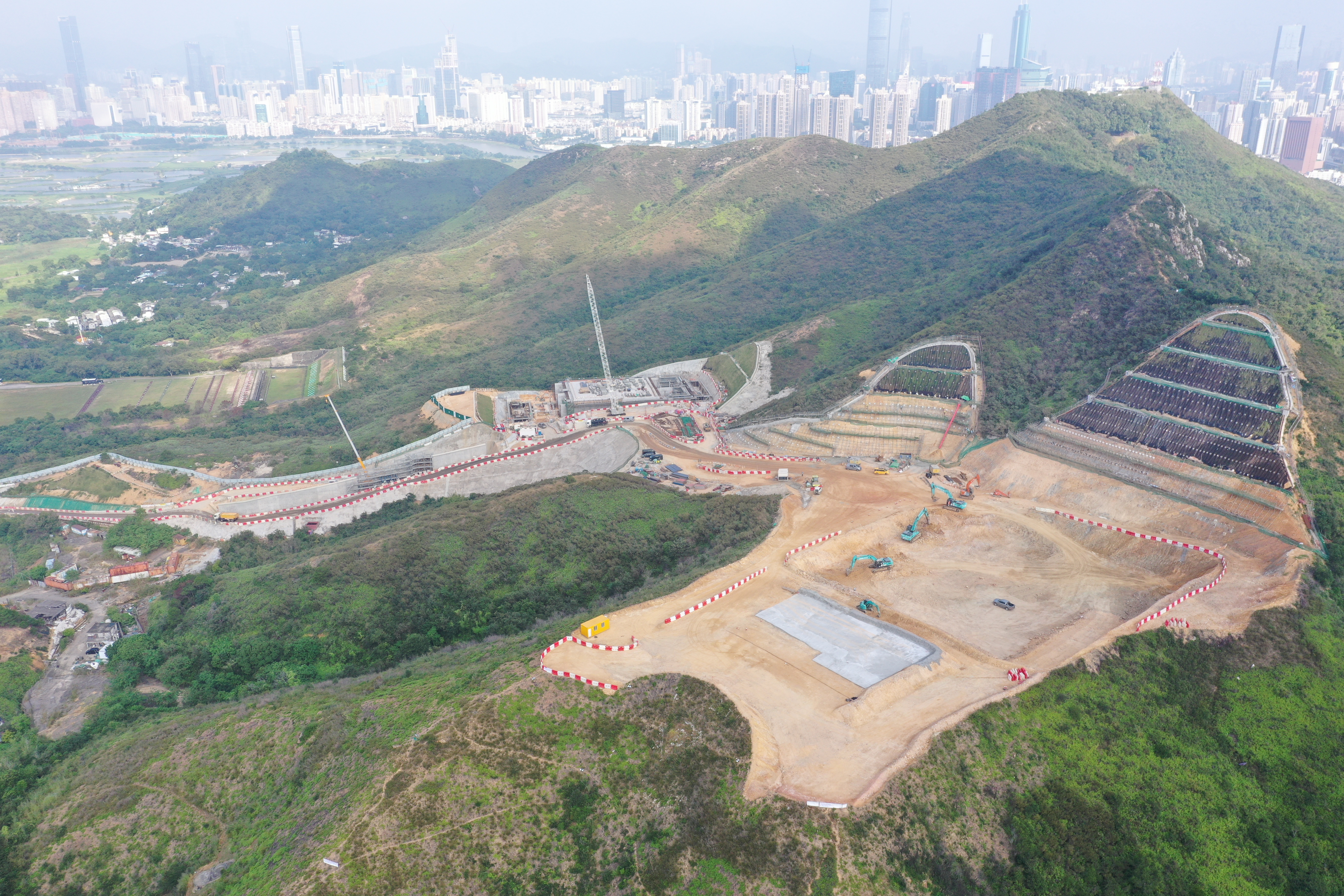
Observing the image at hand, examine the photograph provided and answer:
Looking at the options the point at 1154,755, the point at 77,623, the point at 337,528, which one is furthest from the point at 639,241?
the point at 1154,755

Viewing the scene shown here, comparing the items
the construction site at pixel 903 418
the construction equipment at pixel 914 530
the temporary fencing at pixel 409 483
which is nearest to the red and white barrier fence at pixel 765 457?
the construction site at pixel 903 418

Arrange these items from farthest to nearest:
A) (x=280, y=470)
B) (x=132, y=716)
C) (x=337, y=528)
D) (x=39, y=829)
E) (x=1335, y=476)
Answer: (x=280, y=470)
(x=337, y=528)
(x=1335, y=476)
(x=132, y=716)
(x=39, y=829)

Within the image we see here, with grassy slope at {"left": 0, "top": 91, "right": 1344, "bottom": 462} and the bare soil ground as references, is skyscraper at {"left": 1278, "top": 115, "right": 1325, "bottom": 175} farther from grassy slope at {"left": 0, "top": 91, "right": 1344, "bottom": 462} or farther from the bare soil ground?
the bare soil ground

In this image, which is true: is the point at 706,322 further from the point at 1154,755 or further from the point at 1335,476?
the point at 1154,755

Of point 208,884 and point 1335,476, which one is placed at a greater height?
point 1335,476

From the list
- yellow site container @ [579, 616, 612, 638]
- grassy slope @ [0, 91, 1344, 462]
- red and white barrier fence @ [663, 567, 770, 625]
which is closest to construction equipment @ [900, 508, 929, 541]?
red and white barrier fence @ [663, 567, 770, 625]

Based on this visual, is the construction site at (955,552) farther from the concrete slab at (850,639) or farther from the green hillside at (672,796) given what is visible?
the green hillside at (672,796)

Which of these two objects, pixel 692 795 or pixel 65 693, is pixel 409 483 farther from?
pixel 692 795

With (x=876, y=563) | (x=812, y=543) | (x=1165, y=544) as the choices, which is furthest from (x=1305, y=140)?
(x=812, y=543)
